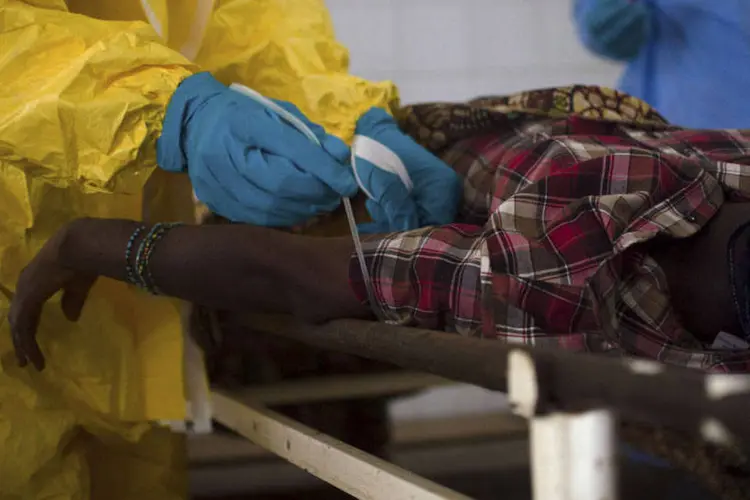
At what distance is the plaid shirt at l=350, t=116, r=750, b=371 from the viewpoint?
21.9 inches

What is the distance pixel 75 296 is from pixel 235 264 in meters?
0.26

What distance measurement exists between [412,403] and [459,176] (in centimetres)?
95

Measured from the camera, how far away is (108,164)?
2.27 ft

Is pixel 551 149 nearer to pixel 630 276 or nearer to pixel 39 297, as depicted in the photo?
pixel 630 276

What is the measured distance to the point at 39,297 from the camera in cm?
77

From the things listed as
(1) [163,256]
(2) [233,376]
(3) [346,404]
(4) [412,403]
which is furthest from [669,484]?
(1) [163,256]

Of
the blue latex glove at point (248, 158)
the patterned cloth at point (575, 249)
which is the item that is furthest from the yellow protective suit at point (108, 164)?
the patterned cloth at point (575, 249)

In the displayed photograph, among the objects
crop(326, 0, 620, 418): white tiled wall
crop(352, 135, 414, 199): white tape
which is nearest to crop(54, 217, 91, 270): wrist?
crop(352, 135, 414, 199): white tape

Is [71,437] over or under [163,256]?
under

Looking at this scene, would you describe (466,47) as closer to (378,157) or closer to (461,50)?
(461,50)

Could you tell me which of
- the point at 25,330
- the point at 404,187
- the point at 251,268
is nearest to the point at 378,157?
the point at 404,187

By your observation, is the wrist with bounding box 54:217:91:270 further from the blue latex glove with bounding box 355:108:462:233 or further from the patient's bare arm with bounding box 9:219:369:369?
the blue latex glove with bounding box 355:108:462:233

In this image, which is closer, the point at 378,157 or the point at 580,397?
the point at 580,397

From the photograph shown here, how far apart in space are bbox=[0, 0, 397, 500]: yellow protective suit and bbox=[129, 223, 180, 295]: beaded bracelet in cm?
6
